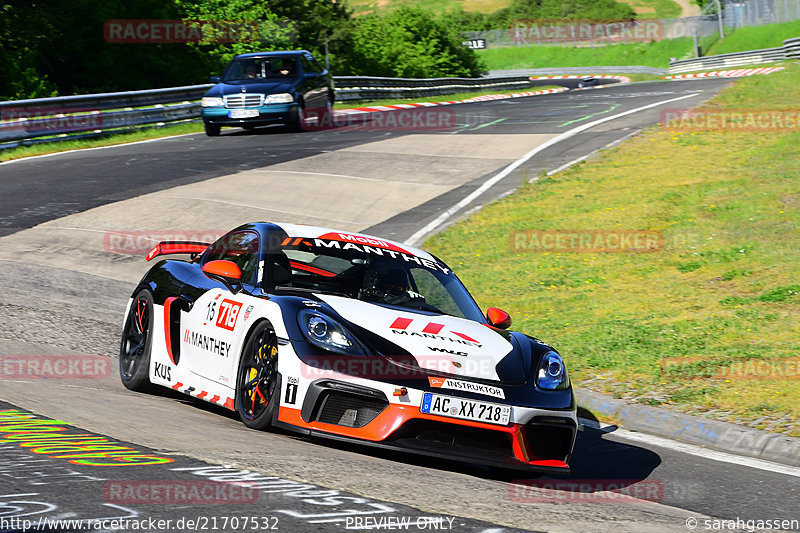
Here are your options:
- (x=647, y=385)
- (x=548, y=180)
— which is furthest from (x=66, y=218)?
(x=647, y=385)

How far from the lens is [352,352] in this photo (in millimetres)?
5844

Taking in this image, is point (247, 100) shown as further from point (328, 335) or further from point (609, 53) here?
point (609, 53)

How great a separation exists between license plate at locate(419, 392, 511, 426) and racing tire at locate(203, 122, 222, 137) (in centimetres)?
1952

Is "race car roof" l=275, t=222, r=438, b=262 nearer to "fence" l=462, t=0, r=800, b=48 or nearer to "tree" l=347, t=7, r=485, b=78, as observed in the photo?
"tree" l=347, t=7, r=485, b=78

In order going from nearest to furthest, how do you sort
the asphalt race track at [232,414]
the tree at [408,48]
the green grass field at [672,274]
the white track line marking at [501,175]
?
the asphalt race track at [232,414], the green grass field at [672,274], the white track line marking at [501,175], the tree at [408,48]

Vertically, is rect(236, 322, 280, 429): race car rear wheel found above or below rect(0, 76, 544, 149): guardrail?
below

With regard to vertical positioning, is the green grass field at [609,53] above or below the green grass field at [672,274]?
above

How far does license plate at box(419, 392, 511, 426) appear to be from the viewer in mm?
5586

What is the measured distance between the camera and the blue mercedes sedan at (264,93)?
23.5 m

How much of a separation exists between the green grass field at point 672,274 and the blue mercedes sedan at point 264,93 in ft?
26.6

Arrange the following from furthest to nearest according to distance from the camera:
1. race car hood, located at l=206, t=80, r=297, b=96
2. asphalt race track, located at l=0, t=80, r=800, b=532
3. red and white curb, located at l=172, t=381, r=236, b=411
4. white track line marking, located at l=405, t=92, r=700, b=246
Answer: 1. race car hood, located at l=206, t=80, r=297, b=96
2. white track line marking, located at l=405, t=92, r=700, b=246
3. red and white curb, located at l=172, t=381, r=236, b=411
4. asphalt race track, located at l=0, t=80, r=800, b=532

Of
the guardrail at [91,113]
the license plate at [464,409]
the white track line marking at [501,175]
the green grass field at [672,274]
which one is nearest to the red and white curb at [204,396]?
the license plate at [464,409]

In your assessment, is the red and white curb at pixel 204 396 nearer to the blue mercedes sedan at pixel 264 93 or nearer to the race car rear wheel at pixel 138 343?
the race car rear wheel at pixel 138 343

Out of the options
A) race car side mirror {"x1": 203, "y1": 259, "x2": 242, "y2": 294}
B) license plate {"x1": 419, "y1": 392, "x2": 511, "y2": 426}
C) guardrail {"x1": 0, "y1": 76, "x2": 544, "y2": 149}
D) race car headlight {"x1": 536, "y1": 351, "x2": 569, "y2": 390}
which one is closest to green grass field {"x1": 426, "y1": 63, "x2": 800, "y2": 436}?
race car headlight {"x1": 536, "y1": 351, "x2": 569, "y2": 390}
